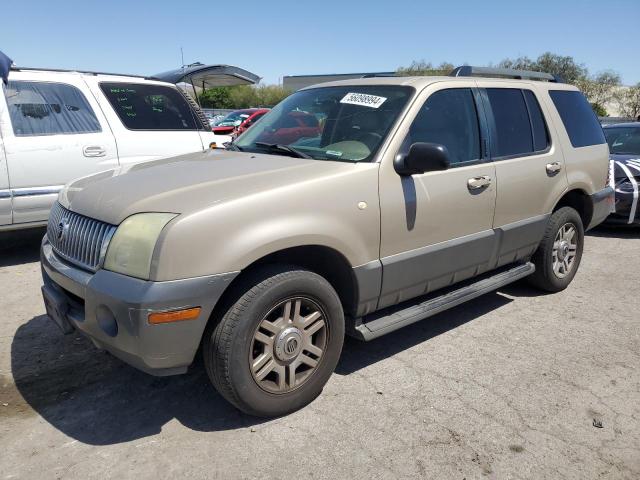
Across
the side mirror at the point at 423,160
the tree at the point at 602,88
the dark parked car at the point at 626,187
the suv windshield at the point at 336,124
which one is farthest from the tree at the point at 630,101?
the side mirror at the point at 423,160

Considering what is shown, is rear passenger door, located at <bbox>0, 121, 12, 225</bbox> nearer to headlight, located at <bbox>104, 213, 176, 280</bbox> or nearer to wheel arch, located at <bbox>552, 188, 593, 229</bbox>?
headlight, located at <bbox>104, 213, 176, 280</bbox>

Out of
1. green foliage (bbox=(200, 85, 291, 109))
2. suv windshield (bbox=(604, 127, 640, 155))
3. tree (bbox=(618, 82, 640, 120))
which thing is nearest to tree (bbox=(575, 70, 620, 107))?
tree (bbox=(618, 82, 640, 120))

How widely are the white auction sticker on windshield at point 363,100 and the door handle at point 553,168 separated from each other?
1700mm

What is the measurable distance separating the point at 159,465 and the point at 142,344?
0.60 m

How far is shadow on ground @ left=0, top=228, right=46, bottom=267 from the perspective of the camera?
19.1 feet

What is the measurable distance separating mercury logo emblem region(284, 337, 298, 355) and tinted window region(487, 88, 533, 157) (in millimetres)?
2120

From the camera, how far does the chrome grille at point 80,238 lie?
2674 millimetres

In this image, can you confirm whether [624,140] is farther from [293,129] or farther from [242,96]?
[242,96]


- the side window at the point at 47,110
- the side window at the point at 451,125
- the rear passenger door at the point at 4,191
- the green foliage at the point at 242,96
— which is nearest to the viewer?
the side window at the point at 451,125

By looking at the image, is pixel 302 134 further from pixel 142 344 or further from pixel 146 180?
pixel 142 344

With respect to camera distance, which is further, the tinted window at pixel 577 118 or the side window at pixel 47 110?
the side window at pixel 47 110

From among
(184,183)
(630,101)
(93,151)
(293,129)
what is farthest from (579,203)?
(630,101)

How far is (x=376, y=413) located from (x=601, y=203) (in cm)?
348

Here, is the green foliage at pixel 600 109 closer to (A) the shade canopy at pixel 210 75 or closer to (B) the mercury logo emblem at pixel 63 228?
(A) the shade canopy at pixel 210 75
